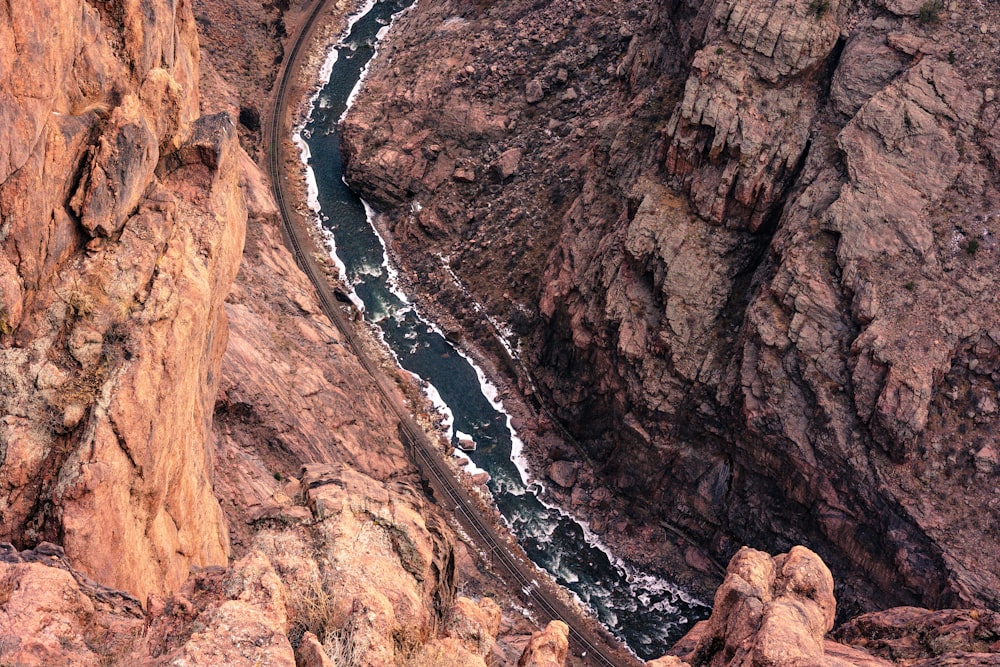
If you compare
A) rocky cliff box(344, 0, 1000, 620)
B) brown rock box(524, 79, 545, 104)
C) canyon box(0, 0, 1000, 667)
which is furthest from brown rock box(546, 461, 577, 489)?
brown rock box(524, 79, 545, 104)

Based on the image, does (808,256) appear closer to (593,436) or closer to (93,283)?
(593,436)

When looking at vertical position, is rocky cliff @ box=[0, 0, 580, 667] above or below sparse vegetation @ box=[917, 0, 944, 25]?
below

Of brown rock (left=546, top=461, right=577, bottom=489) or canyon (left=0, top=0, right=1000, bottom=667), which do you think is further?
brown rock (left=546, top=461, right=577, bottom=489)

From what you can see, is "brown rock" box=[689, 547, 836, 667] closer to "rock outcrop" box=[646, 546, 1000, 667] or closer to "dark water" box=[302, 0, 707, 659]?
"rock outcrop" box=[646, 546, 1000, 667]

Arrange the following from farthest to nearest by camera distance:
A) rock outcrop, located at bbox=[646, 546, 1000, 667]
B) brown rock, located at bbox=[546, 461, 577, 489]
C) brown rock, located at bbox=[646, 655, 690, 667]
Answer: brown rock, located at bbox=[546, 461, 577, 489] < brown rock, located at bbox=[646, 655, 690, 667] < rock outcrop, located at bbox=[646, 546, 1000, 667]

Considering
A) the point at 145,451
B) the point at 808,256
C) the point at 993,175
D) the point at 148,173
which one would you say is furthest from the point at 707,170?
the point at 145,451

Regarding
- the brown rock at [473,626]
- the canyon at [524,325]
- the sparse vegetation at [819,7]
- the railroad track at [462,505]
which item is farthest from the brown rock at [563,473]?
the sparse vegetation at [819,7]

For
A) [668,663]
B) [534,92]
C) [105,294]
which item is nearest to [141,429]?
[105,294]
